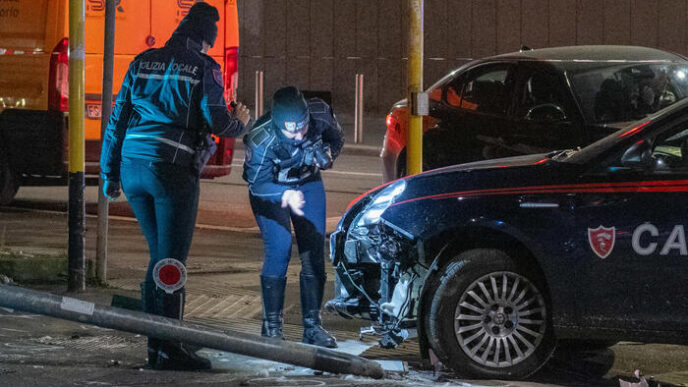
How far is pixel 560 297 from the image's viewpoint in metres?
6.89

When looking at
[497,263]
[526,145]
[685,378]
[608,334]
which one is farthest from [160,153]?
[526,145]

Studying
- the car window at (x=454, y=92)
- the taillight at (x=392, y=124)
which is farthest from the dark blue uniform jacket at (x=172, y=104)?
the taillight at (x=392, y=124)

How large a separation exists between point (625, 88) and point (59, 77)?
5.41 metres

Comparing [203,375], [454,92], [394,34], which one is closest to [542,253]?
[203,375]

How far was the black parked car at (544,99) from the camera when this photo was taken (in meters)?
10.8

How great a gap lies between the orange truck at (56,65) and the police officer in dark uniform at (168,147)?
6.32 metres

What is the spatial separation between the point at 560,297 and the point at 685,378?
0.75m

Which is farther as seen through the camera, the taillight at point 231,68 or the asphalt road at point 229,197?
the asphalt road at point 229,197

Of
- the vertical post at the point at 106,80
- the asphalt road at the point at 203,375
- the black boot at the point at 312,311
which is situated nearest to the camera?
the asphalt road at the point at 203,375

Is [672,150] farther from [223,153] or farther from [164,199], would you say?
[223,153]

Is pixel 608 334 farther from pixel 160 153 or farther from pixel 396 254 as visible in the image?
pixel 160 153

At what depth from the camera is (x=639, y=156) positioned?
6.84m

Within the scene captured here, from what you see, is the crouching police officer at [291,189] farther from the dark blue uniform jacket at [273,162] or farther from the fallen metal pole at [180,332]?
the fallen metal pole at [180,332]

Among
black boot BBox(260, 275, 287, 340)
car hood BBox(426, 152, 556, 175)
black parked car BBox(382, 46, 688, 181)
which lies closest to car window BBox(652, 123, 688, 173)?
car hood BBox(426, 152, 556, 175)
